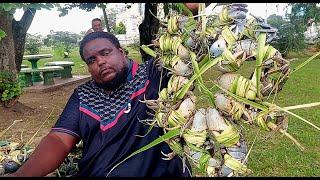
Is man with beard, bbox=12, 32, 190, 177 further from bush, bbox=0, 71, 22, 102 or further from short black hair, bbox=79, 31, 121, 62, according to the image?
bush, bbox=0, 71, 22, 102

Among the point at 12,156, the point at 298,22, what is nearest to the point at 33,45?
the point at 298,22

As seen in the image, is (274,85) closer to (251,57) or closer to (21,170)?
(251,57)

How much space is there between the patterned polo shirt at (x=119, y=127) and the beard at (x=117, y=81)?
36 millimetres

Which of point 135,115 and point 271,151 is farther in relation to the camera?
point 271,151

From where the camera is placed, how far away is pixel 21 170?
7.13ft

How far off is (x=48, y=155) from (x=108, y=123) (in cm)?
34

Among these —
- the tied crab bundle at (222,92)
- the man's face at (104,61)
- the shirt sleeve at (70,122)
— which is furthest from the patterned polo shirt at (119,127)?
the tied crab bundle at (222,92)

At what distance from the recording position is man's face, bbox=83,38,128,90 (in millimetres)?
2180

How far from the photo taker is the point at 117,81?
228 cm

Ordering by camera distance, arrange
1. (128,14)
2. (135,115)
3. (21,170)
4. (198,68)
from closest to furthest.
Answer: (198,68) < (21,170) < (135,115) < (128,14)

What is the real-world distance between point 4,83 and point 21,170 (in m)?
7.61

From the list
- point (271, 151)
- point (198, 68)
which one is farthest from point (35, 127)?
point (198, 68)

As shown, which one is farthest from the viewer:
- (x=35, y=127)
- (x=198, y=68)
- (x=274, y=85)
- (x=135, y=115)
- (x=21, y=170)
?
(x=35, y=127)

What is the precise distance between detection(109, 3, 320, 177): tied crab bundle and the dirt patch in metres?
5.50
